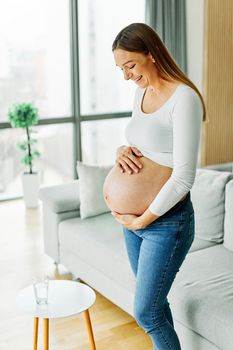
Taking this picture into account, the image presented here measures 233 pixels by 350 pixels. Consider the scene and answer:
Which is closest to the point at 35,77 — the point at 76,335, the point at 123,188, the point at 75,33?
the point at 75,33

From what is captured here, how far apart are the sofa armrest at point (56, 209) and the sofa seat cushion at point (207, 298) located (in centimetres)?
99

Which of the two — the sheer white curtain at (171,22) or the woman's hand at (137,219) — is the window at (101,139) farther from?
the woman's hand at (137,219)

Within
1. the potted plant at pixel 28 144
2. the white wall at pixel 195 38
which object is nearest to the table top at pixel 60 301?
the potted plant at pixel 28 144

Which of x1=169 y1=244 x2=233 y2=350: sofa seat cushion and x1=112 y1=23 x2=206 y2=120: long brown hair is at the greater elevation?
x1=112 y1=23 x2=206 y2=120: long brown hair

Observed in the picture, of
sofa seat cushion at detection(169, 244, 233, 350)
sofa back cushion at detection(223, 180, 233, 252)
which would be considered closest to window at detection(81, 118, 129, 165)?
sofa back cushion at detection(223, 180, 233, 252)

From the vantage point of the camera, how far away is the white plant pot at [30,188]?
512 cm

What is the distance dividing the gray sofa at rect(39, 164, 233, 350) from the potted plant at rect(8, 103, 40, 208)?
153 centimetres

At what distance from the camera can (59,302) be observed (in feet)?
7.39

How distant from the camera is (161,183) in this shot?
75.2 inches

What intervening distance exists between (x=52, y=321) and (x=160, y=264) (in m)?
1.22

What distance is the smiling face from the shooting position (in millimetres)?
1817

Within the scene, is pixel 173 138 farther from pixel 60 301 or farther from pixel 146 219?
pixel 60 301

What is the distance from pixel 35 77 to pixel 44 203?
2.38m

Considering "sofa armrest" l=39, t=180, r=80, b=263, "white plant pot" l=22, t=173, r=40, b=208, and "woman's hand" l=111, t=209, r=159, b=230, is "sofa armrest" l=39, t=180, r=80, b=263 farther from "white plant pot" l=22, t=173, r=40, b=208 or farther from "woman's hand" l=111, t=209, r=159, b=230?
"white plant pot" l=22, t=173, r=40, b=208
